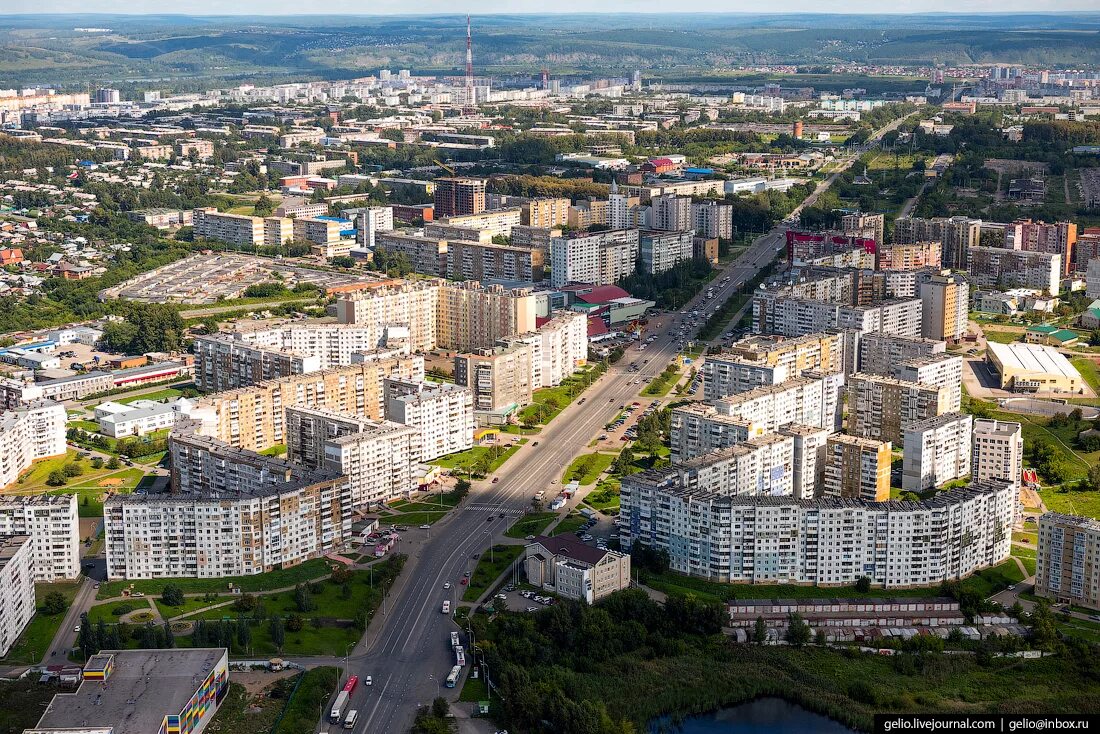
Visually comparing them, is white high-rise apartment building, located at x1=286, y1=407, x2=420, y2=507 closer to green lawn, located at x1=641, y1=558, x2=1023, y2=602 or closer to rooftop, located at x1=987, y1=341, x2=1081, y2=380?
green lawn, located at x1=641, y1=558, x2=1023, y2=602

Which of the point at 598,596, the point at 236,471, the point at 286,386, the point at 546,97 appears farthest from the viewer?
the point at 546,97

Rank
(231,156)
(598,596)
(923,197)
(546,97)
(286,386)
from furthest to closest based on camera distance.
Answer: (546,97)
(231,156)
(923,197)
(286,386)
(598,596)

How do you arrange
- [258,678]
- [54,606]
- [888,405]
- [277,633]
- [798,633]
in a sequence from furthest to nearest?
[888,405]
[54,606]
[798,633]
[277,633]
[258,678]

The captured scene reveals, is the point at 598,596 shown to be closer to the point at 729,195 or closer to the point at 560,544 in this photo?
the point at 560,544

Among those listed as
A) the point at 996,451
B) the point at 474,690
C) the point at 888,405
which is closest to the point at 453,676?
the point at 474,690

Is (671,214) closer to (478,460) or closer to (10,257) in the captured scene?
Answer: (10,257)

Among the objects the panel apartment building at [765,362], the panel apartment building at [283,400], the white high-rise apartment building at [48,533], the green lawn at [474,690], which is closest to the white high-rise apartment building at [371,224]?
the panel apartment building at [283,400]

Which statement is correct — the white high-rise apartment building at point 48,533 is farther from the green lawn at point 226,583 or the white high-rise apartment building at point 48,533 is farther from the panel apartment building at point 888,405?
the panel apartment building at point 888,405

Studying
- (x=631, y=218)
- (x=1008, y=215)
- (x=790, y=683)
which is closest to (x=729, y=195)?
(x=631, y=218)

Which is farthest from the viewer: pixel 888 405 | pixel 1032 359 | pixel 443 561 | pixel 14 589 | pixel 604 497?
pixel 1032 359
